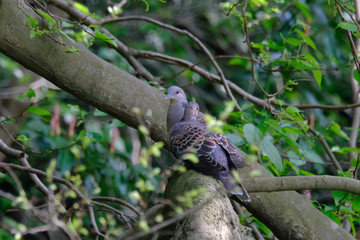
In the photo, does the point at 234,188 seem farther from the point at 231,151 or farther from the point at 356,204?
the point at 356,204

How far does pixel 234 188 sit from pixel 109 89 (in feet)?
2.99

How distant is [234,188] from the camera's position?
2.52 m

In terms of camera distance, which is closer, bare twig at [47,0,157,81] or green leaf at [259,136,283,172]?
green leaf at [259,136,283,172]

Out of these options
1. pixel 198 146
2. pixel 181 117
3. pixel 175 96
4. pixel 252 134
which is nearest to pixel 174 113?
pixel 181 117

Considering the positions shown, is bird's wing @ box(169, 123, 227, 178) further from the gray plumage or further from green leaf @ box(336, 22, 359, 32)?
green leaf @ box(336, 22, 359, 32)

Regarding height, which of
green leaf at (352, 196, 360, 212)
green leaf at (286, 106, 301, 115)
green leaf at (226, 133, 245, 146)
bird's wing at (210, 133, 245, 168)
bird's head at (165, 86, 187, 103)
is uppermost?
green leaf at (286, 106, 301, 115)

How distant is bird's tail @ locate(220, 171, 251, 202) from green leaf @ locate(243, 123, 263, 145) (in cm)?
22

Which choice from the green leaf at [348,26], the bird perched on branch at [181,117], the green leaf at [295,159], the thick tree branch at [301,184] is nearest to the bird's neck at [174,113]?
the bird perched on branch at [181,117]

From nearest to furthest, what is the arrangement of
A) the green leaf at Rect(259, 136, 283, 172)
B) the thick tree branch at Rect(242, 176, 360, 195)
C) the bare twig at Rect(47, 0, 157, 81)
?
the thick tree branch at Rect(242, 176, 360, 195) < the green leaf at Rect(259, 136, 283, 172) < the bare twig at Rect(47, 0, 157, 81)

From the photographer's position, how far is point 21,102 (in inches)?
153

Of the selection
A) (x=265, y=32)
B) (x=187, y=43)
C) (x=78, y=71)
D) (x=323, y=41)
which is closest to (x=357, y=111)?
(x=323, y=41)

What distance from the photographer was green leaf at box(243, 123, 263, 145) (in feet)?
8.89

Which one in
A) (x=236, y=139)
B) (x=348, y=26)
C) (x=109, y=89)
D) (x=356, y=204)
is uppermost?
(x=348, y=26)

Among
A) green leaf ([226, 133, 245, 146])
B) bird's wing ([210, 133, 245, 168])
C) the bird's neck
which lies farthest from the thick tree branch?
the bird's neck
